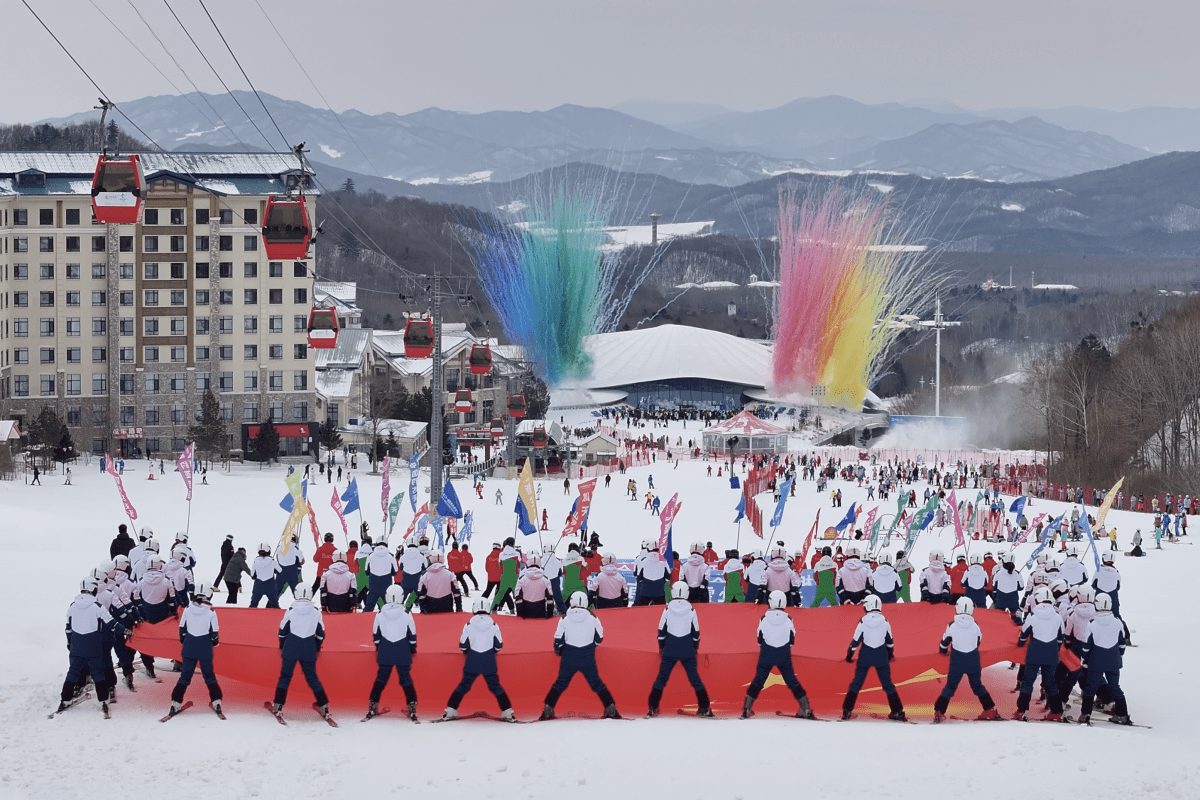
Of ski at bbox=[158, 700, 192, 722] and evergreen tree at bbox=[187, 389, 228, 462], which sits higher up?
evergreen tree at bbox=[187, 389, 228, 462]

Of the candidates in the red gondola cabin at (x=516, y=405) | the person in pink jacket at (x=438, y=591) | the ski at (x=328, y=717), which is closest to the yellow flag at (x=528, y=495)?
the person in pink jacket at (x=438, y=591)

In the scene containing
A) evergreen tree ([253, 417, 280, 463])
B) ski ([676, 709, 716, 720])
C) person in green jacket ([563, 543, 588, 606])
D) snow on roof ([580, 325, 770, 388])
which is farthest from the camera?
snow on roof ([580, 325, 770, 388])

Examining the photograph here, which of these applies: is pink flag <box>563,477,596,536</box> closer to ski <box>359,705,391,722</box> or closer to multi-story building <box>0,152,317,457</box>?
ski <box>359,705,391,722</box>

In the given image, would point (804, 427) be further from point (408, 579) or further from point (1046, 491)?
point (408, 579)

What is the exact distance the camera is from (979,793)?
40.7ft

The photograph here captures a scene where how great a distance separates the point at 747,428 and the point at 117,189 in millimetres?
50179

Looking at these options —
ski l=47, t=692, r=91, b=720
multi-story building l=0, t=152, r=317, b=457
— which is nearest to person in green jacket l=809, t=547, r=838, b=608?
ski l=47, t=692, r=91, b=720

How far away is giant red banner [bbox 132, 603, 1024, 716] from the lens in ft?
49.2

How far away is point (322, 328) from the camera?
35375 mm

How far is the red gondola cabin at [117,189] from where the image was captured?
70.2ft

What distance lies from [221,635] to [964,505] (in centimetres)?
3318

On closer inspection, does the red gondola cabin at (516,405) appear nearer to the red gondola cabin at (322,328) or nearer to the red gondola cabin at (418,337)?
the red gondola cabin at (418,337)

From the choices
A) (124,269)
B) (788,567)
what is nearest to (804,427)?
(124,269)

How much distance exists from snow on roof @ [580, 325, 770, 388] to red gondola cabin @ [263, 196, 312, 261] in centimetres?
8646
